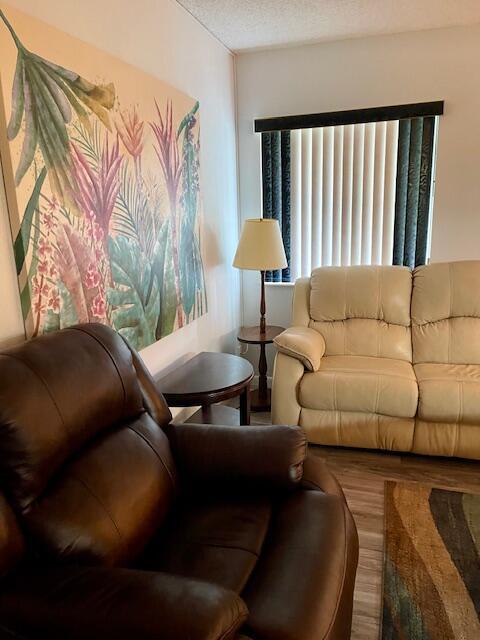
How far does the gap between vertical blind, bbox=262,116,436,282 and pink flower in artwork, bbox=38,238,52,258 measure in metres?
2.24

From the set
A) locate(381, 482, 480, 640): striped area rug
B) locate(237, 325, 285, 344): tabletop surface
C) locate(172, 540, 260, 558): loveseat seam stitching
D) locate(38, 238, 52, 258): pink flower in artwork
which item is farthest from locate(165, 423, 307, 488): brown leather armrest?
locate(237, 325, 285, 344): tabletop surface

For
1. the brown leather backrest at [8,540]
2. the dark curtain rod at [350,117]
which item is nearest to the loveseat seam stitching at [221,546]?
the brown leather backrest at [8,540]

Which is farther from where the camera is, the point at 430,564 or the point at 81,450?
the point at 430,564

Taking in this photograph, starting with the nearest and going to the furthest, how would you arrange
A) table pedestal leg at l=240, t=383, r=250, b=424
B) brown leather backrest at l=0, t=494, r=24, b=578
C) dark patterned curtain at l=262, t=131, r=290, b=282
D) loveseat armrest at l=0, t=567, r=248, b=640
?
1. loveseat armrest at l=0, t=567, r=248, b=640
2. brown leather backrest at l=0, t=494, r=24, b=578
3. table pedestal leg at l=240, t=383, r=250, b=424
4. dark patterned curtain at l=262, t=131, r=290, b=282

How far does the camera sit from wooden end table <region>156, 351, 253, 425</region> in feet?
6.64

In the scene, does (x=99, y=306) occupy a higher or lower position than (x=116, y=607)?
higher

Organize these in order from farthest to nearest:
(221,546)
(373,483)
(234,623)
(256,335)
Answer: (256,335)
(373,483)
(221,546)
(234,623)

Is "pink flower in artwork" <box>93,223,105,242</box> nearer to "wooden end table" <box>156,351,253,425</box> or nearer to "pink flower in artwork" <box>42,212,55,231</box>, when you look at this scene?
"pink flower in artwork" <box>42,212,55,231</box>

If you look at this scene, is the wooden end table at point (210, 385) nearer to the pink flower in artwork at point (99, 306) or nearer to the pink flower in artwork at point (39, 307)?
the pink flower in artwork at point (99, 306)

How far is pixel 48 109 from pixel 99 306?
72 centimetres

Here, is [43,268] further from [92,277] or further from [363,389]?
[363,389]

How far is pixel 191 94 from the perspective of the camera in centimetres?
264

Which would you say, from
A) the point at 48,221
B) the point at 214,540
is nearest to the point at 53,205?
the point at 48,221

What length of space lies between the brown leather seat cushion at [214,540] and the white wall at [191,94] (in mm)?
787
